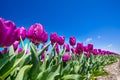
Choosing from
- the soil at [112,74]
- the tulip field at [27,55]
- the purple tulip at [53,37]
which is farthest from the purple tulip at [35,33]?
the soil at [112,74]

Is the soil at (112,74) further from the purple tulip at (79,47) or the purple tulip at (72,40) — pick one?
the purple tulip at (72,40)

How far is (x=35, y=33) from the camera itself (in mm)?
3070

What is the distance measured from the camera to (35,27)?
122 inches

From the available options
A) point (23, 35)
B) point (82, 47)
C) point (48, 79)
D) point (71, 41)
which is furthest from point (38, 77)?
point (82, 47)

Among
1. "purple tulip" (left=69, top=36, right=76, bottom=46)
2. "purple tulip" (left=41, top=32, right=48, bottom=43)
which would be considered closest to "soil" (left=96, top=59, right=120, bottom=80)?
"purple tulip" (left=69, top=36, right=76, bottom=46)

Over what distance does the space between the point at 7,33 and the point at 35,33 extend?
1.18m

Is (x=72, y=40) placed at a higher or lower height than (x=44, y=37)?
higher

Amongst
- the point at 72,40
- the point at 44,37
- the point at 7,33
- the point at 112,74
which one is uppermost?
the point at 112,74

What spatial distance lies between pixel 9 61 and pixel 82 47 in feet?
14.7

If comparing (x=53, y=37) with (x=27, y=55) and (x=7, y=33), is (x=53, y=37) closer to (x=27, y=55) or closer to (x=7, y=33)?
(x=27, y=55)

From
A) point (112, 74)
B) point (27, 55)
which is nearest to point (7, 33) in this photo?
point (27, 55)

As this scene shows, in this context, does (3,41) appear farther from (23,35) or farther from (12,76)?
(23,35)

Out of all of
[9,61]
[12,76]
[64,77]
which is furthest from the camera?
[64,77]

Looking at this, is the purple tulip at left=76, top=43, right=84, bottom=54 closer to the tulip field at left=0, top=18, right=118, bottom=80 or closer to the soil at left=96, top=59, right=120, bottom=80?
the tulip field at left=0, top=18, right=118, bottom=80
